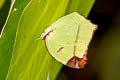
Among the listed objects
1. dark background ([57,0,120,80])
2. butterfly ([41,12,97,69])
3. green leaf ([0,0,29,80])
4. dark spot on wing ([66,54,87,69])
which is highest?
green leaf ([0,0,29,80])

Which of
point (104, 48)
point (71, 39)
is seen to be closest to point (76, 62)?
point (71, 39)

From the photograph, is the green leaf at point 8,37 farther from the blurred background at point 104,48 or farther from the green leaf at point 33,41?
the blurred background at point 104,48

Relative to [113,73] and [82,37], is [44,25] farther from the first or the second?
[113,73]

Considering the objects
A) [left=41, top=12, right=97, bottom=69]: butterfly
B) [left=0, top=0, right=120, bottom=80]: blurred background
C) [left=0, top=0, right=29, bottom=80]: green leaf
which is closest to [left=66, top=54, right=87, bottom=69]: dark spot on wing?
[left=41, top=12, right=97, bottom=69]: butterfly

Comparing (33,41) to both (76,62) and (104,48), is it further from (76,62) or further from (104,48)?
(104,48)

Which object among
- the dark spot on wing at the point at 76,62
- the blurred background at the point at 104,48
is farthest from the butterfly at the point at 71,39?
the blurred background at the point at 104,48

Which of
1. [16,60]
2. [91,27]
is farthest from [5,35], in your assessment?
[91,27]

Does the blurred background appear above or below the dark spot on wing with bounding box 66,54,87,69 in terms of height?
below

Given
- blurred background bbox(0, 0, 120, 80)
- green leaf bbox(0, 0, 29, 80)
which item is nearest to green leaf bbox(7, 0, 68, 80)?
green leaf bbox(0, 0, 29, 80)

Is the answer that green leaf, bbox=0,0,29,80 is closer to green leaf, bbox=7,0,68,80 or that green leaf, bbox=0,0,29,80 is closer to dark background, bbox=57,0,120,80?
green leaf, bbox=7,0,68,80

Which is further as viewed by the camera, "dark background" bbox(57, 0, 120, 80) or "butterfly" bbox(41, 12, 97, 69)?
"dark background" bbox(57, 0, 120, 80)
